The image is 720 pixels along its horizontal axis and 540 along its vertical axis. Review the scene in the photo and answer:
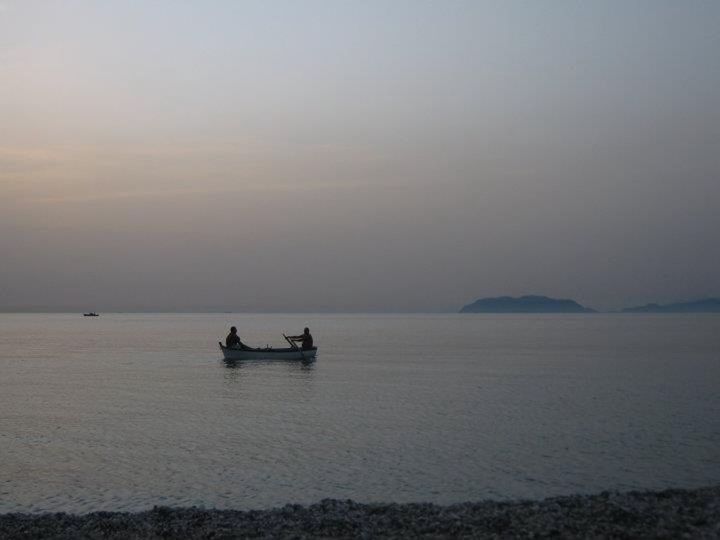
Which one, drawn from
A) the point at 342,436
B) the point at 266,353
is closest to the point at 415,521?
the point at 342,436

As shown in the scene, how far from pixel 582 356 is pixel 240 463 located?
60.9 meters

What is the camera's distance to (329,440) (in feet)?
89.1

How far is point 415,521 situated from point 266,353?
48.7 metres

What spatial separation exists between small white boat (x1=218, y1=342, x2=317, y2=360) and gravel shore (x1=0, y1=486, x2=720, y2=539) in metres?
46.3

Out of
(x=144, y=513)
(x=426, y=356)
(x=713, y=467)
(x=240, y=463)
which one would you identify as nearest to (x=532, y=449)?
(x=713, y=467)

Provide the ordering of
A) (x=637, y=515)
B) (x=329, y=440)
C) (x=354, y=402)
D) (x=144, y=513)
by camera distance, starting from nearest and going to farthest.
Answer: (x=637, y=515)
(x=144, y=513)
(x=329, y=440)
(x=354, y=402)

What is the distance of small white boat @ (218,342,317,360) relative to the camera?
63.0 m

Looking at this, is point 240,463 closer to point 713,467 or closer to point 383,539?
point 383,539

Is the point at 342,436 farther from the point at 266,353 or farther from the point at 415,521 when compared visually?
the point at 266,353

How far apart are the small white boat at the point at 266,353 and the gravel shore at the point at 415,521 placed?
4629cm

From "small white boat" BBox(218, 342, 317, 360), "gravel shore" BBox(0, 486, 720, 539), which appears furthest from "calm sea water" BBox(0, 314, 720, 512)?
"small white boat" BBox(218, 342, 317, 360)

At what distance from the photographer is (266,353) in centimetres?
6297

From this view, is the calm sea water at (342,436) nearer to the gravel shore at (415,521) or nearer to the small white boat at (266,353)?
the gravel shore at (415,521)

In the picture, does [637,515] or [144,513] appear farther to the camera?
[144,513]
